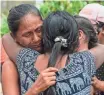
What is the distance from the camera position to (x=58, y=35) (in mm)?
2627

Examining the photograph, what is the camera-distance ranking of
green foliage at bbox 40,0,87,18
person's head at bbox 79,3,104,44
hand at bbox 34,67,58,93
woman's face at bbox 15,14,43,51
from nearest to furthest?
1. hand at bbox 34,67,58,93
2. woman's face at bbox 15,14,43,51
3. person's head at bbox 79,3,104,44
4. green foliage at bbox 40,0,87,18

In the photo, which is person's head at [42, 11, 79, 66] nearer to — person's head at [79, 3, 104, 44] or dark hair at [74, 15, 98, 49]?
dark hair at [74, 15, 98, 49]

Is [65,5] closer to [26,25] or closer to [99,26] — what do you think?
[99,26]

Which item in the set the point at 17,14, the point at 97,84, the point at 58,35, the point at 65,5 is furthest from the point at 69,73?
the point at 65,5

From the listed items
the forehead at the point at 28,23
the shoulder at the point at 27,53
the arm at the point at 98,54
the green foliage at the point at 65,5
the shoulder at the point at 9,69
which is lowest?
the green foliage at the point at 65,5

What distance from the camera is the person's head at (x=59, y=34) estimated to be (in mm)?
2602

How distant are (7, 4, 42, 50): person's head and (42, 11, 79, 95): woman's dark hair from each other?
0.65ft

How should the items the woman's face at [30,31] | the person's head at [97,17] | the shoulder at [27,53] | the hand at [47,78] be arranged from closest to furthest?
the hand at [47,78]
the shoulder at [27,53]
the woman's face at [30,31]
the person's head at [97,17]

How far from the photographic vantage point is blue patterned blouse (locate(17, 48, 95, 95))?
2.62m

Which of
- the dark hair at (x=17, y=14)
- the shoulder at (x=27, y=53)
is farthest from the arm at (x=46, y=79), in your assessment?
the dark hair at (x=17, y=14)

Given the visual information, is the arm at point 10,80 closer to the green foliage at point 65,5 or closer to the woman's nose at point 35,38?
the woman's nose at point 35,38

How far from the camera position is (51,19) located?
8.72 ft

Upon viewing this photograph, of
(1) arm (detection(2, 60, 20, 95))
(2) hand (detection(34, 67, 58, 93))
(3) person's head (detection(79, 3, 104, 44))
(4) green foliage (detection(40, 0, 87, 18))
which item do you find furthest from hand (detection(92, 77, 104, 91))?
(4) green foliage (detection(40, 0, 87, 18))

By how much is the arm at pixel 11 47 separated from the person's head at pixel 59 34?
0.30 metres
